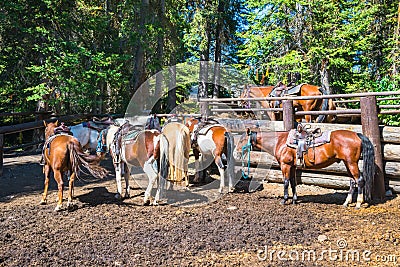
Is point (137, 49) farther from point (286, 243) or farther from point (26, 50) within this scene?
point (286, 243)

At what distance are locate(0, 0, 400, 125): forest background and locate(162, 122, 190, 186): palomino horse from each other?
728cm

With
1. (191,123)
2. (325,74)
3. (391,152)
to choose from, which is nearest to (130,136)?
(191,123)

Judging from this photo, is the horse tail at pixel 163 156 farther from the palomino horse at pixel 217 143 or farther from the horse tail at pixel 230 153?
the horse tail at pixel 230 153

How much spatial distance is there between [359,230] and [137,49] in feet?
48.8

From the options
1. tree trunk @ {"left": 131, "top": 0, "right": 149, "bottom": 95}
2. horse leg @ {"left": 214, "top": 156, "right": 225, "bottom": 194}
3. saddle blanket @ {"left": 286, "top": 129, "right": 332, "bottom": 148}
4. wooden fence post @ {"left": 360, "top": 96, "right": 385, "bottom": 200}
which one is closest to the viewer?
saddle blanket @ {"left": 286, "top": 129, "right": 332, "bottom": 148}

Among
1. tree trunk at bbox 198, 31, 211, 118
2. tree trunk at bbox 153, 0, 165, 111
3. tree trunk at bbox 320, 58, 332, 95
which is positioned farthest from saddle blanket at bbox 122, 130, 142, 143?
tree trunk at bbox 198, 31, 211, 118

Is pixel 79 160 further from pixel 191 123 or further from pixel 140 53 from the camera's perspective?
pixel 140 53

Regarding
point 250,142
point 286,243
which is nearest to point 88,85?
point 250,142

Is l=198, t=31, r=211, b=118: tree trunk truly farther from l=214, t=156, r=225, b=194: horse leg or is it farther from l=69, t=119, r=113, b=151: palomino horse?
l=214, t=156, r=225, b=194: horse leg

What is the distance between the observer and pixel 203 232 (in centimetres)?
483

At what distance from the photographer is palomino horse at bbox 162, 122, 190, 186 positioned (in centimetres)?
→ 657

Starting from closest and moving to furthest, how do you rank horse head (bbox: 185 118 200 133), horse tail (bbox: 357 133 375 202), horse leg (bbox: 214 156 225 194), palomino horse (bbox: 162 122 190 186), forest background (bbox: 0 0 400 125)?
horse tail (bbox: 357 133 375 202)
palomino horse (bbox: 162 122 190 186)
horse leg (bbox: 214 156 225 194)
horse head (bbox: 185 118 200 133)
forest background (bbox: 0 0 400 125)

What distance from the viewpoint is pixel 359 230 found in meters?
4.73

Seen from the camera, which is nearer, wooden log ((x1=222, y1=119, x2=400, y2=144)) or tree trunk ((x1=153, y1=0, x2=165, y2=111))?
wooden log ((x1=222, y1=119, x2=400, y2=144))
